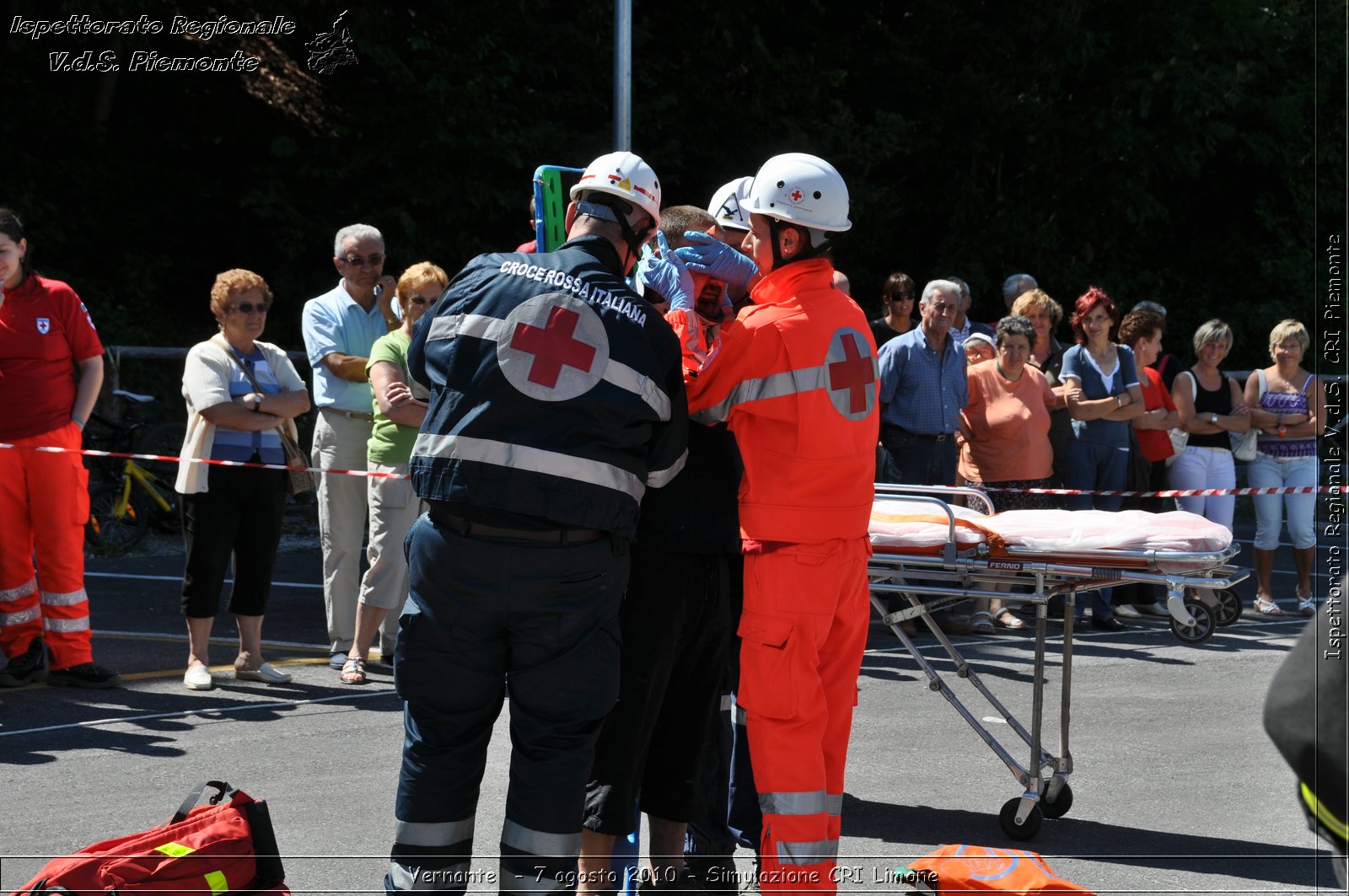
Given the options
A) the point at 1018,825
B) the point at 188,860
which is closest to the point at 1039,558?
the point at 1018,825

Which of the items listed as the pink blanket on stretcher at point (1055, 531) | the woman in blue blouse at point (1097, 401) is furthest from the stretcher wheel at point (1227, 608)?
the pink blanket on stretcher at point (1055, 531)

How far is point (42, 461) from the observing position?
22.3ft

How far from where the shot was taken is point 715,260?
430 cm

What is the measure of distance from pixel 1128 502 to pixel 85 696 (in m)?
7.00

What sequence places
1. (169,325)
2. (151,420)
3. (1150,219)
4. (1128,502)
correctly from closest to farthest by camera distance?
(1128,502) → (151,420) → (169,325) → (1150,219)

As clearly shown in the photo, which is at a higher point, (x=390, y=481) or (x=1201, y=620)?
(x=390, y=481)

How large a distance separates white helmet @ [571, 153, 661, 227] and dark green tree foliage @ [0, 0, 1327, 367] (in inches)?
447

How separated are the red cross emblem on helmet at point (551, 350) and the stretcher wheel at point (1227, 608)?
241 inches

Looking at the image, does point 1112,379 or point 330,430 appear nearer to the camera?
point 330,430

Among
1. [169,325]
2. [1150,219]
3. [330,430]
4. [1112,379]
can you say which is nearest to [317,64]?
[169,325]

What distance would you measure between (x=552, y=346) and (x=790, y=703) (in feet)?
4.26

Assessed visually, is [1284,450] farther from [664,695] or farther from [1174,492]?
[664,695]

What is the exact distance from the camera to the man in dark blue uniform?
3578mm

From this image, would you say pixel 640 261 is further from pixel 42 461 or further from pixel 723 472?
pixel 42 461
